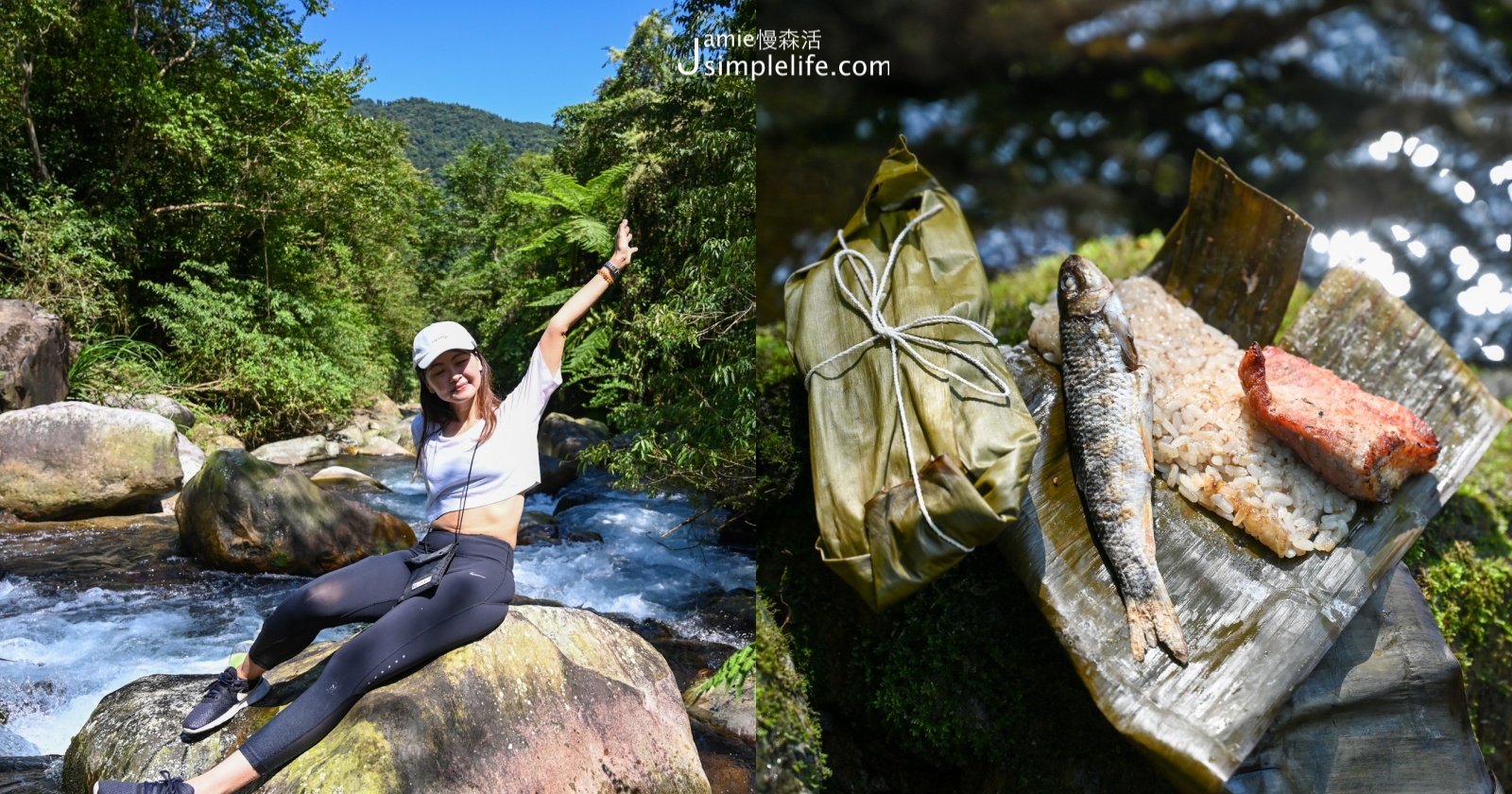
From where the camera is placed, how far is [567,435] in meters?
3.91

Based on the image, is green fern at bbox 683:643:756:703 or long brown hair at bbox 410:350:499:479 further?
green fern at bbox 683:643:756:703

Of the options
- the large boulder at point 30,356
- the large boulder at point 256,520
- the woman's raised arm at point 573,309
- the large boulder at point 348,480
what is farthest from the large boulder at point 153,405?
the woman's raised arm at point 573,309

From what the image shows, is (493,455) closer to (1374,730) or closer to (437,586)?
(437,586)

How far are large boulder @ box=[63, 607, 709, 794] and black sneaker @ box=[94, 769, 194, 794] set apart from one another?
9cm

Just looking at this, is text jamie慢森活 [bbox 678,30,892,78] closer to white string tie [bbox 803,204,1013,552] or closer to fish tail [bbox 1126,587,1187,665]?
white string tie [bbox 803,204,1013,552]

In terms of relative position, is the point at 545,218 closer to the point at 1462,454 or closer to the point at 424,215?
the point at 424,215

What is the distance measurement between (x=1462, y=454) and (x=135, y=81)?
580 centimetres

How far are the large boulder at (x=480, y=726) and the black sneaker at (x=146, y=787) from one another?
0.29 ft

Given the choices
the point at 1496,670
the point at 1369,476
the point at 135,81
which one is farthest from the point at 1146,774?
the point at 135,81

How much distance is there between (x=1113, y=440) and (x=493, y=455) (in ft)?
4.97

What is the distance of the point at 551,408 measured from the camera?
3.95 m

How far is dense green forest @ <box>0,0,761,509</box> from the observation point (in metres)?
3.06

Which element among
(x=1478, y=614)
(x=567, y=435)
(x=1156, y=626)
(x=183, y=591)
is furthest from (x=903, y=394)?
(x=183, y=591)

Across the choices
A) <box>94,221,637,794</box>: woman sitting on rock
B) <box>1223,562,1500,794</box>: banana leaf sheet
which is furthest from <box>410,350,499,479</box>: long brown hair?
<box>1223,562,1500,794</box>: banana leaf sheet
